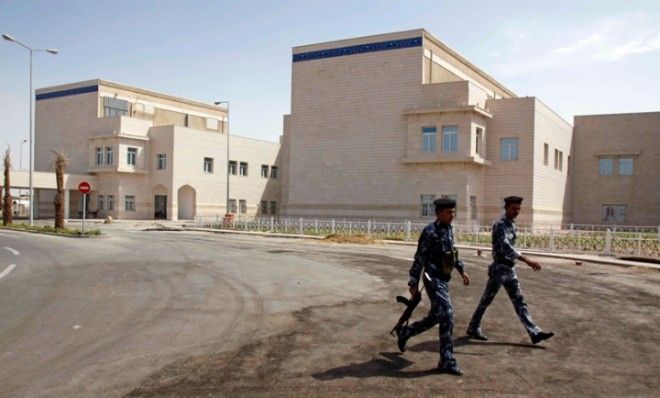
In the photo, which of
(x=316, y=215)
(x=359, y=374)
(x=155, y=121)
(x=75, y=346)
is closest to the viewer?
(x=359, y=374)

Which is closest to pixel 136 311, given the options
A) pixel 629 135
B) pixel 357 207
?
pixel 357 207

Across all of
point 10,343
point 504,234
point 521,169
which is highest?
point 521,169

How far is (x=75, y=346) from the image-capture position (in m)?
6.54

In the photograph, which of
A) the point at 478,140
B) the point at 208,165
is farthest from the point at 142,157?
the point at 478,140

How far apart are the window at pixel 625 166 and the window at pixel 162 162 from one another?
119 feet

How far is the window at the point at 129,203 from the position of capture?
48.0 m

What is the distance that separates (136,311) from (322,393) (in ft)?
15.1

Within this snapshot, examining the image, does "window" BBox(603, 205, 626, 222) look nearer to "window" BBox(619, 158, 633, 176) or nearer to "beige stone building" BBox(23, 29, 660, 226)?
"beige stone building" BBox(23, 29, 660, 226)

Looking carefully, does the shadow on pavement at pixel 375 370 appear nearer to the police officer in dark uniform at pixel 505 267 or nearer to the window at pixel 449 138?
the police officer in dark uniform at pixel 505 267

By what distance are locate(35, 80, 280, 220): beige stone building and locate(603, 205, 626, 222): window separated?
31035 millimetres

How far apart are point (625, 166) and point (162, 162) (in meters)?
37.0

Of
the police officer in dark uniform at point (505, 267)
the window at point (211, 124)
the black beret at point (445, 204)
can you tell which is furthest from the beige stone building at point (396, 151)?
the black beret at point (445, 204)

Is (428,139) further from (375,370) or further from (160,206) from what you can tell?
(375,370)

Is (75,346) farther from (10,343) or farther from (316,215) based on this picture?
(316,215)
